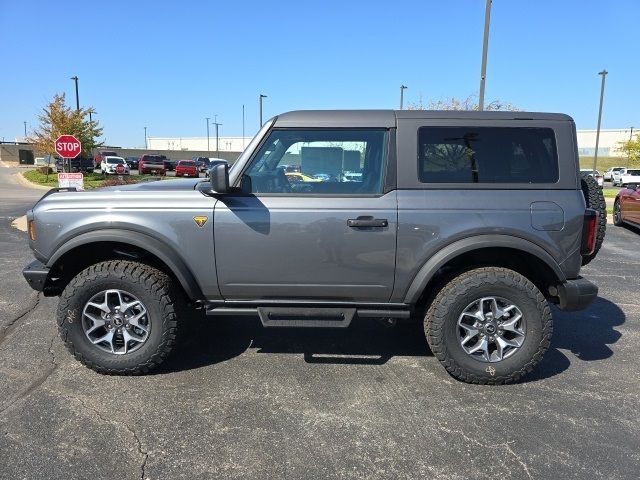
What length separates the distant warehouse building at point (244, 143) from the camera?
280 ft

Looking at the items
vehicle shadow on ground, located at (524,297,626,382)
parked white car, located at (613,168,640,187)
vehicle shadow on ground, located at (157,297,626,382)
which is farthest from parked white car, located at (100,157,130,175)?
parked white car, located at (613,168,640,187)

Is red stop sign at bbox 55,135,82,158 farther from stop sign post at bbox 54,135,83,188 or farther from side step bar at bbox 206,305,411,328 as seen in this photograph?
side step bar at bbox 206,305,411,328

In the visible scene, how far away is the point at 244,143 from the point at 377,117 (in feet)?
330

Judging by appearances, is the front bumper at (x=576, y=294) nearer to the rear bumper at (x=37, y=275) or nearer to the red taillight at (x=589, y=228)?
the red taillight at (x=589, y=228)

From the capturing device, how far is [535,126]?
360 centimetres

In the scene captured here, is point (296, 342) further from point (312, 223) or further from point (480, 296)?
point (480, 296)

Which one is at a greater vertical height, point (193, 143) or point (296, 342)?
point (193, 143)

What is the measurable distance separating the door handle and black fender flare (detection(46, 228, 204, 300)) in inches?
50.5

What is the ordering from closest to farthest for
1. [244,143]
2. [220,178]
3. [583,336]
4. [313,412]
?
[313,412] < [220,178] < [583,336] < [244,143]

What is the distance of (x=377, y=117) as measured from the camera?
367 cm

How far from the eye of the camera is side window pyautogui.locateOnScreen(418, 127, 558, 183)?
11.8ft

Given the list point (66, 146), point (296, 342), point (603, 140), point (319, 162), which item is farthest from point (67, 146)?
point (603, 140)

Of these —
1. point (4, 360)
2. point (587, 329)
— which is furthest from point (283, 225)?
point (587, 329)

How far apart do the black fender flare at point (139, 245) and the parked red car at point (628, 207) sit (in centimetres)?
1093
